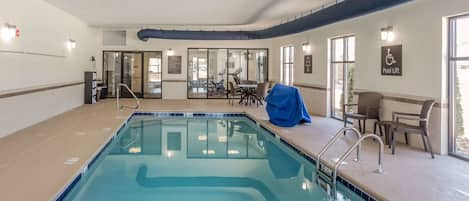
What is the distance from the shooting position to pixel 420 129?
5.64 metres

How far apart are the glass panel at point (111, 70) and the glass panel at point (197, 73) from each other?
8.91 feet

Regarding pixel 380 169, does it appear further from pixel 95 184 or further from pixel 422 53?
pixel 95 184

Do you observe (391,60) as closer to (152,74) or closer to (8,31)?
(8,31)

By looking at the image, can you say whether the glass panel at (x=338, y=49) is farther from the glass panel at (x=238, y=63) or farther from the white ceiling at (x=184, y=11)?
the glass panel at (x=238, y=63)

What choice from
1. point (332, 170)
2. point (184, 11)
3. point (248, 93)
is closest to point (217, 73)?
point (248, 93)

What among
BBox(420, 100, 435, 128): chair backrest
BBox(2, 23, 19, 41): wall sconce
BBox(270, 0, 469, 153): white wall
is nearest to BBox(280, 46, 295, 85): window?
BBox(270, 0, 469, 153): white wall

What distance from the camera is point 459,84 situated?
571 cm

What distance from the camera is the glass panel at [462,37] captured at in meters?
5.51

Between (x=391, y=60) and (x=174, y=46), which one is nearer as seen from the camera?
(x=391, y=60)

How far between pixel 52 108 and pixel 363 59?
7368 millimetres

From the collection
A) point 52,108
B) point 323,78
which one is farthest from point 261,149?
point 52,108

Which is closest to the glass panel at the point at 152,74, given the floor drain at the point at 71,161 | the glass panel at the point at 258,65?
the glass panel at the point at 258,65

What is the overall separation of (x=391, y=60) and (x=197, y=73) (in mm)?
9437

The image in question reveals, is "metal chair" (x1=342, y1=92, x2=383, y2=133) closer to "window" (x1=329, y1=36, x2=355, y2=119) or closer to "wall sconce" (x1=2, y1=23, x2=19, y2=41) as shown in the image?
"window" (x1=329, y1=36, x2=355, y2=119)
